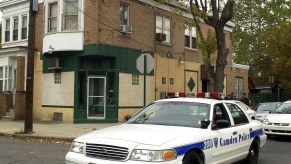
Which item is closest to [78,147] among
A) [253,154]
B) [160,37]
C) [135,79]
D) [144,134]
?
[144,134]

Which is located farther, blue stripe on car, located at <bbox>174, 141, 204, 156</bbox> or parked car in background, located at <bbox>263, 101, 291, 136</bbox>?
parked car in background, located at <bbox>263, 101, 291, 136</bbox>

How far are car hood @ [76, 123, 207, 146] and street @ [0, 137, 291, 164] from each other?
3.25 meters

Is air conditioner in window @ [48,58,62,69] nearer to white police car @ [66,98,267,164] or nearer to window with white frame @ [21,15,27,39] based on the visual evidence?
window with white frame @ [21,15,27,39]

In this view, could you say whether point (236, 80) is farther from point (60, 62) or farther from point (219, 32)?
point (60, 62)

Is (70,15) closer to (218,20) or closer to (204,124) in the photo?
(218,20)

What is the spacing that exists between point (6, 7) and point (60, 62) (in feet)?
24.8

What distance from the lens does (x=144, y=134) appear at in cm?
674

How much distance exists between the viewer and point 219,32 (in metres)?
21.0

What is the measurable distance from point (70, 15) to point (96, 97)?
439 centimetres

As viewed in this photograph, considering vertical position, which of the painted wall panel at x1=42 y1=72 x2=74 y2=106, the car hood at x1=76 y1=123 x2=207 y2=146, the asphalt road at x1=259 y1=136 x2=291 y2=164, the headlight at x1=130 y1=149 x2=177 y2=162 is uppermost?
the painted wall panel at x1=42 y1=72 x2=74 y2=106

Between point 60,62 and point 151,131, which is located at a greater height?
point 60,62

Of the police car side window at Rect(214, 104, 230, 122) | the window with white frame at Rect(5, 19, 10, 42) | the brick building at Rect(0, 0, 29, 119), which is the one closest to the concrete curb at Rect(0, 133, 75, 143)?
the police car side window at Rect(214, 104, 230, 122)

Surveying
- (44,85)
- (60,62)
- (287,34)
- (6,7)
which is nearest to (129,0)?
(60,62)

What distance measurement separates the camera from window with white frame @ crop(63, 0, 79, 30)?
71.6 ft
